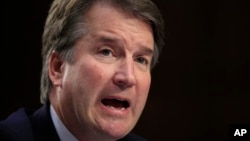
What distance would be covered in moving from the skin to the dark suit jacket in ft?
0.16

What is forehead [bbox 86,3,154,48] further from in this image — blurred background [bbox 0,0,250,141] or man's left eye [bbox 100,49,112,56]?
blurred background [bbox 0,0,250,141]

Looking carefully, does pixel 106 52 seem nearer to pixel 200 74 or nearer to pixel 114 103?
pixel 114 103

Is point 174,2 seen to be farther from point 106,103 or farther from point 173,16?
point 106,103

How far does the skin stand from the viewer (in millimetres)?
1117

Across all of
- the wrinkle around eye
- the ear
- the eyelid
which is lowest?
the ear

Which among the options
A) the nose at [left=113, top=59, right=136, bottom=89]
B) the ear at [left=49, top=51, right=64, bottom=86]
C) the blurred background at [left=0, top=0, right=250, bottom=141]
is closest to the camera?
the nose at [left=113, top=59, right=136, bottom=89]

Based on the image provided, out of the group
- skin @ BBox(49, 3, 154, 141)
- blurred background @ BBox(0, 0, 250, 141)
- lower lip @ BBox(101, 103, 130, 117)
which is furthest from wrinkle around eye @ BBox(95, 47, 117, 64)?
blurred background @ BBox(0, 0, 250, 141)

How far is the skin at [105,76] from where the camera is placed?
44.0 inches

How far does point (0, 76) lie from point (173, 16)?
0.79 metres

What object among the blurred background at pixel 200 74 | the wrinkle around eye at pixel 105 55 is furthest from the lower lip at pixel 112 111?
the blurred background at pixel 200 74

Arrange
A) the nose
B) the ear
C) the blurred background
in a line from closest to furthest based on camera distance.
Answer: the nose → the ear → the blurred background

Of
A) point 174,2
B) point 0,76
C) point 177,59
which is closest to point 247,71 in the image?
point 177,59

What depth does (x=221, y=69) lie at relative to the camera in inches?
80.6

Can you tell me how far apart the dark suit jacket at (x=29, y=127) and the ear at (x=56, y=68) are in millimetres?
96
